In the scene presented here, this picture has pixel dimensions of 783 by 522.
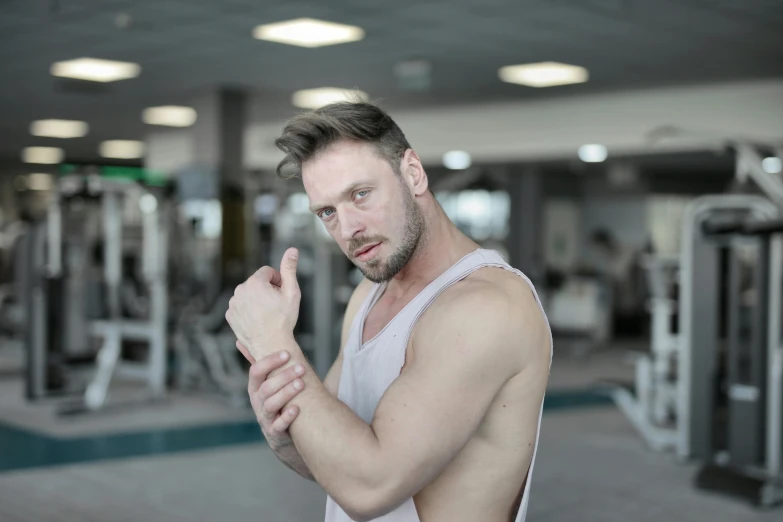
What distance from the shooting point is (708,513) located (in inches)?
157

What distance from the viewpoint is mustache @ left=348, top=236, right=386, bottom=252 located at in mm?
1165

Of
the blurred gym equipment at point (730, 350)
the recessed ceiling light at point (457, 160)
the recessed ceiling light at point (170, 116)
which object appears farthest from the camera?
the recessed ceiling light at point (457, 160)

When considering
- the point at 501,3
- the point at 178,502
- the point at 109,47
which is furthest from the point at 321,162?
the point at 109,47

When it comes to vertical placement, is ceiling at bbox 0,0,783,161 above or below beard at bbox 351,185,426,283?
above

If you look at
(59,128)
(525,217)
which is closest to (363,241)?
(525,217)

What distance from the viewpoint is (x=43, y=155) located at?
49.3ft

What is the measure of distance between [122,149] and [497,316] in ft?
45.7

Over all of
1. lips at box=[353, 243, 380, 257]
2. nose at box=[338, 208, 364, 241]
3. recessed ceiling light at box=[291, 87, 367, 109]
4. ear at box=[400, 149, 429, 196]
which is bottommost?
lips at box=[353, 243, 380, 257]

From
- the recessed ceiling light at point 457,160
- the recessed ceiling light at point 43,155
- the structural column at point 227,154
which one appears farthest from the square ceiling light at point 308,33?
the recessed ceiling light at point 43,155

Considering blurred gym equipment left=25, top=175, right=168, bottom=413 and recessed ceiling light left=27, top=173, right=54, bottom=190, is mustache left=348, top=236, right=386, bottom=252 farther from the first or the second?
recessed ceiling light left=27, top=173, right=54, bottom=190

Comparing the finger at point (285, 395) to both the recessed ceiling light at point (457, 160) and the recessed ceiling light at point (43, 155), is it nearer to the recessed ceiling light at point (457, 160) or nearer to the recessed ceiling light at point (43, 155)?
the recessed ceiling light at point (457, 160)

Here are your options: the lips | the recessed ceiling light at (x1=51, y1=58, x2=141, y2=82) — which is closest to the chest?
the lips

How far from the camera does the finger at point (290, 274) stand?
1113mm

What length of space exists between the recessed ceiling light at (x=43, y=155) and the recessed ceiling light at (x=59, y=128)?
181 centimetres
